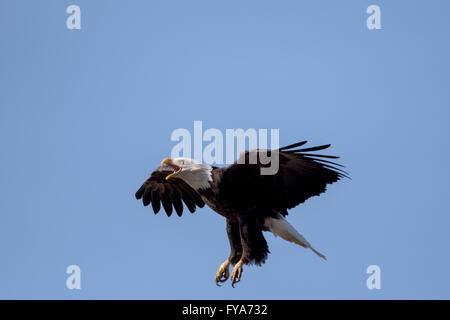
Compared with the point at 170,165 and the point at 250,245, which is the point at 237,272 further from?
the point at 170,165

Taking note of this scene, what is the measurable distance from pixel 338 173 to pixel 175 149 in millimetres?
2212

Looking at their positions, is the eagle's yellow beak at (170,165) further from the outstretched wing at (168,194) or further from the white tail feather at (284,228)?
the white tail feather at (284,228)

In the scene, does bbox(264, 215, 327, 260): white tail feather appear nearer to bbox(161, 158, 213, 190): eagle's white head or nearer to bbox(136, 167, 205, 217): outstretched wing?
bbox(161, 158, 213, 190): eagle's white head

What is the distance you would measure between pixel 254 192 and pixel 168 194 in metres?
1.77

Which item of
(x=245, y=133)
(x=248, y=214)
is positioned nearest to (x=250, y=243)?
(x=248, y=214)

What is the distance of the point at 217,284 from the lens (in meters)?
11.3

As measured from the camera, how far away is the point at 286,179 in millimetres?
11414

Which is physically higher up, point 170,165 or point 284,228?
point 170,165

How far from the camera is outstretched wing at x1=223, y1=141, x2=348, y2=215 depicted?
1119cm

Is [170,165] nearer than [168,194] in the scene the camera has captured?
Yes

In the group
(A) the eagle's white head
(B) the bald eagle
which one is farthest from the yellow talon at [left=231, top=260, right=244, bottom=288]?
(A) the eagle's white head

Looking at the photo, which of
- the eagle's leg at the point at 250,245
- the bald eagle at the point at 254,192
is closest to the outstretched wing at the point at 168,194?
the bald eagle at the point at 254,192

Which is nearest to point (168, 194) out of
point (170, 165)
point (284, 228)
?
point (170, 165)
